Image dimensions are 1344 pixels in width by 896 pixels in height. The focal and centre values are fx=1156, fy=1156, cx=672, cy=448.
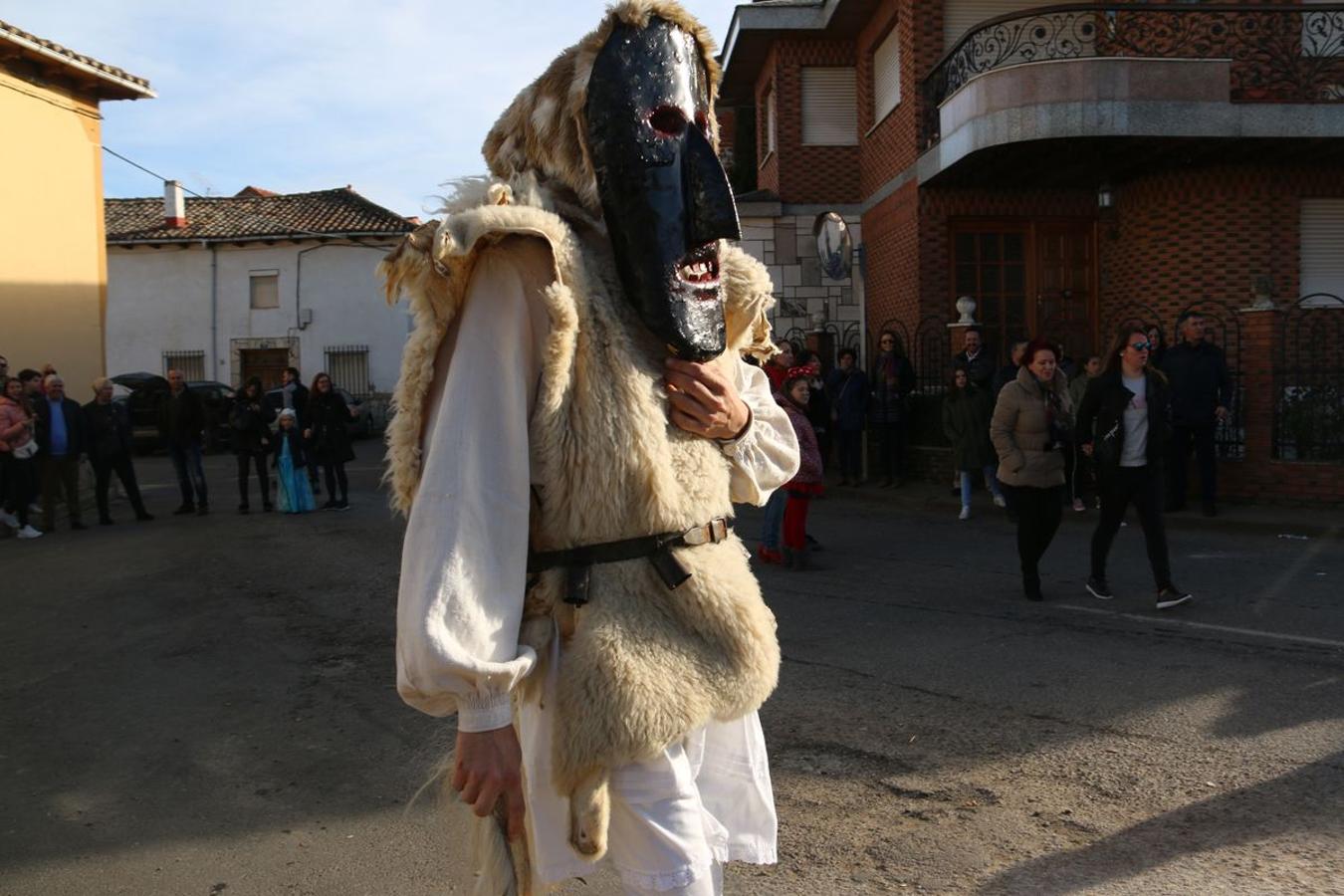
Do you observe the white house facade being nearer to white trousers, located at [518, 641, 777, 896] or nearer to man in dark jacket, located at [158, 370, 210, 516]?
man in dark jacket, located at [158, 370, 210, 516]

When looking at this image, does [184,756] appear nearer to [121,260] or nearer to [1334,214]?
[1334,214]

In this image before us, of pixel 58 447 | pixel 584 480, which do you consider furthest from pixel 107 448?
pixel 584 480

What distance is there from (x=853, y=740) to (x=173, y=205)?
132 feet

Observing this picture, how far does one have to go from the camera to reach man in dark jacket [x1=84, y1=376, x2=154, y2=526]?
14.8m

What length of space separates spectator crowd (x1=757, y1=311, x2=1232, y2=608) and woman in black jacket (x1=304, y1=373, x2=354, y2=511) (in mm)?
5869

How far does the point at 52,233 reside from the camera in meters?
19.2

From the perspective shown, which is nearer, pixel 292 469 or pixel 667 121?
pixel 667 121

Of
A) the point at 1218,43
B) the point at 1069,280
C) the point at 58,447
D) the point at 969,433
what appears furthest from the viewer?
the point at 1069,280

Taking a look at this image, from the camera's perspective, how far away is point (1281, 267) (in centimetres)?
1614

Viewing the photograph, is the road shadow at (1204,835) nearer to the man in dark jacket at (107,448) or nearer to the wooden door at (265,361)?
the man in dark jacket at (107,448)

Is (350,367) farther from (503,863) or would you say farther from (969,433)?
(503,863)

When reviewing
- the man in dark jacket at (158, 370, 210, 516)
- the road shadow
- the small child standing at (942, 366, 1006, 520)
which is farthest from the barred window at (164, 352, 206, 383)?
the road shadow

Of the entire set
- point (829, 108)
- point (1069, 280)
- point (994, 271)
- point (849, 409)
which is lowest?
point (849, 409)

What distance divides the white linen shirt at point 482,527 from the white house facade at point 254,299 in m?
37.9
